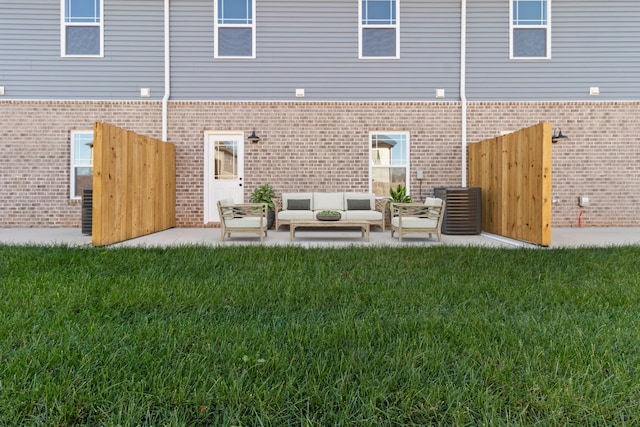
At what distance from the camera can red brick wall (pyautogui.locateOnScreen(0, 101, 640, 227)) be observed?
→ 986 cm

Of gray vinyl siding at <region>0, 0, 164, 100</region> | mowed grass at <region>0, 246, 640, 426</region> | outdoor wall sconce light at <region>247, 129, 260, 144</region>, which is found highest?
gray vinyl siding at <region>0, 0, 164, 100</region>

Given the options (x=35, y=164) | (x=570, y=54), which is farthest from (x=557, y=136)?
(x=35, y=164)

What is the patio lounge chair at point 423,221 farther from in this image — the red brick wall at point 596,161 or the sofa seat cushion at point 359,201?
the red brick wall at point 596,161

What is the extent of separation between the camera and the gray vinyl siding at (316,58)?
9.83 m

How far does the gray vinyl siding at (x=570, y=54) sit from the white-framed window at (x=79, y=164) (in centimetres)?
951

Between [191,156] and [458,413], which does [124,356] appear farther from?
[191,156]

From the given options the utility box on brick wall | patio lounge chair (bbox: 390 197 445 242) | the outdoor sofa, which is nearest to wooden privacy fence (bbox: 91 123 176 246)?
the outdoor sofa

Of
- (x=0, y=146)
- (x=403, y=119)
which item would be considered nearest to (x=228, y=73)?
(x=403, y=119)

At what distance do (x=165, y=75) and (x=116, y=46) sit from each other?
1371 millimetres

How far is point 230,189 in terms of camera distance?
998 centimetres

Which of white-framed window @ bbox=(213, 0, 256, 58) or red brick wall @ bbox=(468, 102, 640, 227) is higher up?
white-framed window @ bbox=(213, 0, 256, 58)

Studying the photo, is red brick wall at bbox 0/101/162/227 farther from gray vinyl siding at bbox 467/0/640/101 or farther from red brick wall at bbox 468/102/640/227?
red brick wall at bbox 468/102/640/227

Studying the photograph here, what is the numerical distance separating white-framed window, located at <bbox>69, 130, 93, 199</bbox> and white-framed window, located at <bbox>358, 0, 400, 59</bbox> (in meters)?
7.09

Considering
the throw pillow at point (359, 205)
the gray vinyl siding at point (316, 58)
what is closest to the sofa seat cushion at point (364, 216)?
the throw pillow at point (359, 205)
